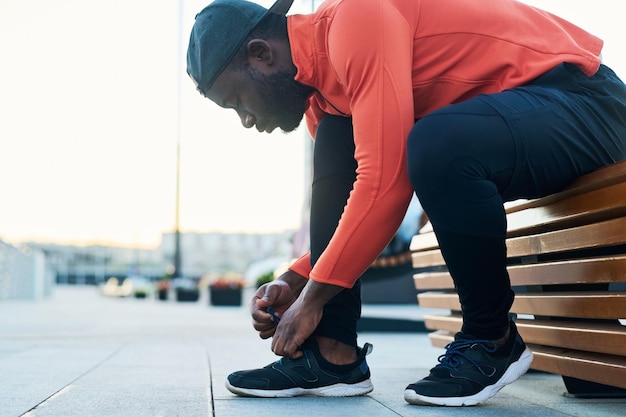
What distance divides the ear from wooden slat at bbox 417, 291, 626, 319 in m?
0.96

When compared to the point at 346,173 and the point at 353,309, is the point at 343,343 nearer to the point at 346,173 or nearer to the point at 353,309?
the point at 353,309

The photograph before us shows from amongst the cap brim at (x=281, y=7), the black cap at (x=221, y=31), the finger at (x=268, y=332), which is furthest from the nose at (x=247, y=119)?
the finger at (x=268, y=332)

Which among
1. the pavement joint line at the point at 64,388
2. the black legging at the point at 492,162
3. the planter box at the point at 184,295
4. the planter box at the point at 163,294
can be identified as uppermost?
the black legging at the point at 492,162

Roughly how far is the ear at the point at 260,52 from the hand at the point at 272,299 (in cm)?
61

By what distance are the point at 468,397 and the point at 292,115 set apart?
2.88 feet

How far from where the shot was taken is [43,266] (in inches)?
1059

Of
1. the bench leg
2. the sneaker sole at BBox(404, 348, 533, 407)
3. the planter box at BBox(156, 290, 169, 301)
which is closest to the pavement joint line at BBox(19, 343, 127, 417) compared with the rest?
the sneaker sole at BBox(404, 348, 533, 407)

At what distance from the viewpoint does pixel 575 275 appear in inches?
72.4

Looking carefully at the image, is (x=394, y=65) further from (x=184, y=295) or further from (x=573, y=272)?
(x=184, y=295)

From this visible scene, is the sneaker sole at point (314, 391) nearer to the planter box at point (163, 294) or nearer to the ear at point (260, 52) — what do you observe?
the ear at point (260, 52)

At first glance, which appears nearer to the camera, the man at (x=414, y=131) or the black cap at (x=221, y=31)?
the man at (x=414, y=131)

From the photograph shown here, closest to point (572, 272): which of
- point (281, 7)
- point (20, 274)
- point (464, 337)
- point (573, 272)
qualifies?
point (573, 272)

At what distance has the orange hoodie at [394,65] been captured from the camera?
1.76 metres

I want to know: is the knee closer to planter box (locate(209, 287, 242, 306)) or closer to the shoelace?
the shoelace
